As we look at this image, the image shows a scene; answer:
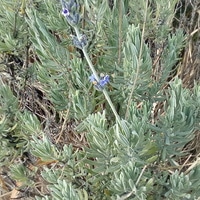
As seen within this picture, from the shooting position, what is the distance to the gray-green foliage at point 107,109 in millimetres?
1005

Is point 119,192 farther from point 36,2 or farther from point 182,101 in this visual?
point 36,2

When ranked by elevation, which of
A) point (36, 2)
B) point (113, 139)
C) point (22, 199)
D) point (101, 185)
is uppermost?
point (36, 2)

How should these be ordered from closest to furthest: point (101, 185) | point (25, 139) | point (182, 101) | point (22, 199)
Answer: point (182, 101), point (101, 185), point (25, 139), point (22, 199)

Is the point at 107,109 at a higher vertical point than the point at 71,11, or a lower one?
lower

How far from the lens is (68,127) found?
4.52ft

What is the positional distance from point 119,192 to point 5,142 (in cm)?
38

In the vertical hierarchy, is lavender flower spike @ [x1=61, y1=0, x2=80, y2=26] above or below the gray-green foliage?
above

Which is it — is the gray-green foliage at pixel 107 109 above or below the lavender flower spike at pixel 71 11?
below

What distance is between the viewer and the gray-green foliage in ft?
3.30

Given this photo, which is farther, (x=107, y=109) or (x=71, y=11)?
(x=107, y=109)

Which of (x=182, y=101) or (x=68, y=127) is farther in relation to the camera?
(x=68, y=127)

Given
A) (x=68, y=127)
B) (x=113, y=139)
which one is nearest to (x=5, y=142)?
(x=68, y=127)

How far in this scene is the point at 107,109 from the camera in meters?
1.25

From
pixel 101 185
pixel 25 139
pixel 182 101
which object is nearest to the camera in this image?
pixel 182 101
